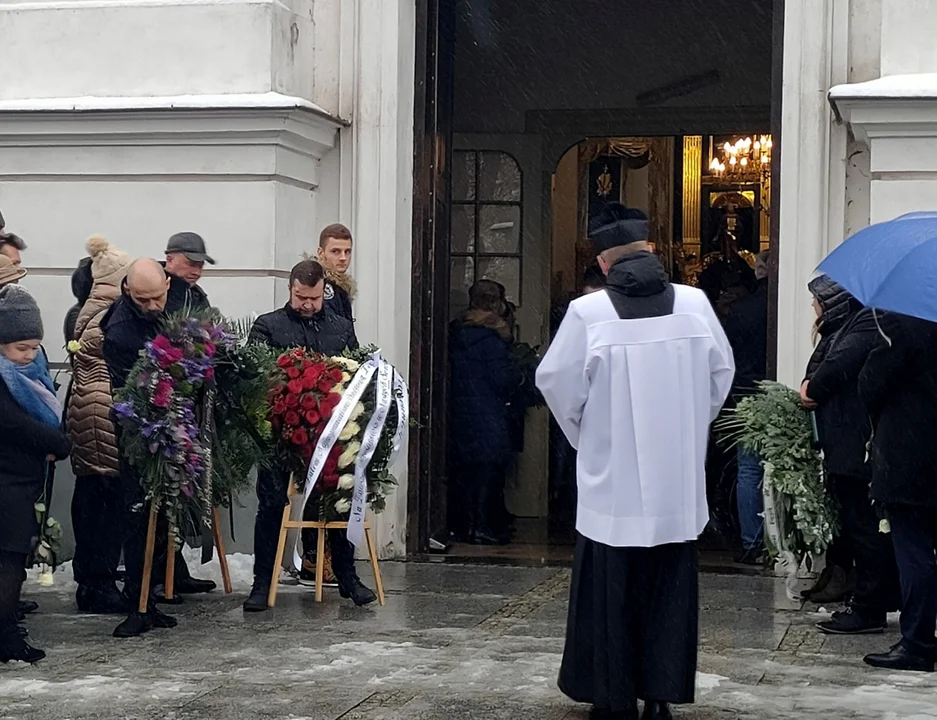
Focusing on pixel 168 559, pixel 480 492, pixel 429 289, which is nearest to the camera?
pixel 168 559

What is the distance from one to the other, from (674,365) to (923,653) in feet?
6.19

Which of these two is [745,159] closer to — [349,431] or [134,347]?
[349,431]

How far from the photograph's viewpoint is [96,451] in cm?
794

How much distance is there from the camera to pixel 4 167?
10070 mm

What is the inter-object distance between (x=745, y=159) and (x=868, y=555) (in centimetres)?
883

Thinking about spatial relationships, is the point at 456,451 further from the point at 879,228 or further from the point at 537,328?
the point at 879,228

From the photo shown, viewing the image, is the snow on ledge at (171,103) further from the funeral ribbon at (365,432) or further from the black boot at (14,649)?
the black boot at (14,649)

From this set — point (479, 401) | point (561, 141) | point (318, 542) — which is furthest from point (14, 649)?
point (561, 141)

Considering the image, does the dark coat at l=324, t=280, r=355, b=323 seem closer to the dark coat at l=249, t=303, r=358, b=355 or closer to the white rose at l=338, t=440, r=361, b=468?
the dark coat at l=249, t=303, r=358, b=355

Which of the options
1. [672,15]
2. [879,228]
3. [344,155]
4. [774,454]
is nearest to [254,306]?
[344,155]

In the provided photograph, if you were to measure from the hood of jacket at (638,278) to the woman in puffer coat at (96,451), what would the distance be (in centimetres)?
298

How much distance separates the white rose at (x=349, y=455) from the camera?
812 centimetres

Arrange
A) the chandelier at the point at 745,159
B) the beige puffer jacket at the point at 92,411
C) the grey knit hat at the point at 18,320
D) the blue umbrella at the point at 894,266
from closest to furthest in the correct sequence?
the blue umbrella at the point at 894,266 < the grey knit hat at the point at 18,320 < the beige puffer jacket at the point at 92,411 < the chandelier at the point at 745,159

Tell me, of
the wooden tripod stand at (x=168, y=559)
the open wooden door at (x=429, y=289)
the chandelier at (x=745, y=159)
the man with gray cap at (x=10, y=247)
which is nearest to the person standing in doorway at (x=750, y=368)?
the open wooden door at (x=429, y=289)
